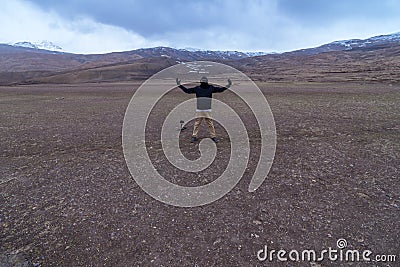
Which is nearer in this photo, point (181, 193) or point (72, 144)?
point (181, 193)

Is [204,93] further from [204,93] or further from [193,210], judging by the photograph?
[193,210]

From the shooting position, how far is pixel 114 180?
233 inches

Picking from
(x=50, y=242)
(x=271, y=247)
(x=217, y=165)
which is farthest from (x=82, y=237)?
(x=217, y=165)

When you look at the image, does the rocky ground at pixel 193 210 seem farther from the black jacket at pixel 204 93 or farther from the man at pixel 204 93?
the black jacket at pixel 204 93

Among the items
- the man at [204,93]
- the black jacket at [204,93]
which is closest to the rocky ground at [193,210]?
the man at [204,93]

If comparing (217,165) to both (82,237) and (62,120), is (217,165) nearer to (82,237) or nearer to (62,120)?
(82,237)

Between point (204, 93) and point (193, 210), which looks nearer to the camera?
point (193, 210)

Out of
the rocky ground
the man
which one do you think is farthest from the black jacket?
the rocky ground

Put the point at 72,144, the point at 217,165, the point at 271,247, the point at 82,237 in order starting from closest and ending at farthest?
the point at 271,247, the point at 82,237, the point at 217,165, the point at 72,144

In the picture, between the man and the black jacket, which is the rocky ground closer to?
the man

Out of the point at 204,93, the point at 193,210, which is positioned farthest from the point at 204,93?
the point at 193,210

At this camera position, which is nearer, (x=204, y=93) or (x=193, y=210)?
(x=193, y=210)

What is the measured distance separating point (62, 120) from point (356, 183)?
13953mm

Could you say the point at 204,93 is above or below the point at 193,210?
above
